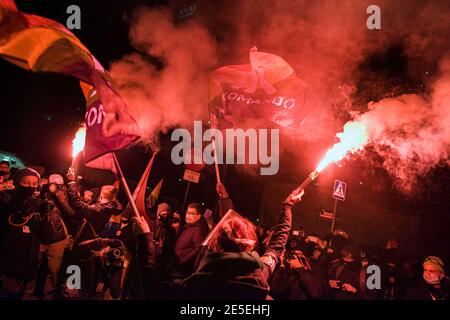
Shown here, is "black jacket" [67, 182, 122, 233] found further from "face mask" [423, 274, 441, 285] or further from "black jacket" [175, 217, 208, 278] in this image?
"face mask" [423, 274, 441, 285]

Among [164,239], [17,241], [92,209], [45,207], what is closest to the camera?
[17,241]

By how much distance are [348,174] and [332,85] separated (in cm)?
678

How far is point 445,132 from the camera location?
574 centimetres

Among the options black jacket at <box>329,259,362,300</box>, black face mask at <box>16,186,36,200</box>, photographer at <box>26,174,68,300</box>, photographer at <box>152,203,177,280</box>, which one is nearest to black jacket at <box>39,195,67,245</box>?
photographer at <box>26,174,68,300</box>

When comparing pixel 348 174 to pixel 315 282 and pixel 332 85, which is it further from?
pixel 315 282

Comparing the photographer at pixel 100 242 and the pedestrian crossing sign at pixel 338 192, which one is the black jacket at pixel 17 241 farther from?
the pedestrian crossing sign at pixel 338 192

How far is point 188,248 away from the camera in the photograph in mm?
5332

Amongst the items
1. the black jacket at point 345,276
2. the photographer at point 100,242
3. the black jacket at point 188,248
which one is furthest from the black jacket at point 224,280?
the black jacket at point 345,276

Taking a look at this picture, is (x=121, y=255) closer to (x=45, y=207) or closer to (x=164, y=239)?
(x=164, y=239)

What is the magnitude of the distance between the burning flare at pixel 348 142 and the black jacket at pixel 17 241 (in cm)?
368

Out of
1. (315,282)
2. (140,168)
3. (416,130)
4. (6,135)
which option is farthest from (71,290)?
(6,135)

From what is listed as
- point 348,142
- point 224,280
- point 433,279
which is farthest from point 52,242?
point 433,279

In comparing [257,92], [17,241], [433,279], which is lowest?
[433,279]

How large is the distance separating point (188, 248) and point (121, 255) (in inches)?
38.8
